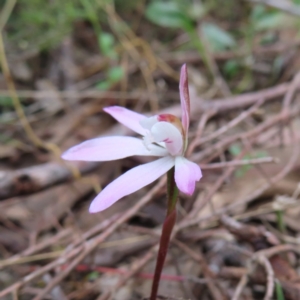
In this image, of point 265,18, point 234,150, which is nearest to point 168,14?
point 265,18

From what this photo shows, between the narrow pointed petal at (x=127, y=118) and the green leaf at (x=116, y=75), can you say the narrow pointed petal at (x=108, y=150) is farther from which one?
the green leaf at (x=116, y=75)

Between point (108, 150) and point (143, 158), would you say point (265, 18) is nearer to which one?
point (143, 158)

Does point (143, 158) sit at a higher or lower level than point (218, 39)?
lower

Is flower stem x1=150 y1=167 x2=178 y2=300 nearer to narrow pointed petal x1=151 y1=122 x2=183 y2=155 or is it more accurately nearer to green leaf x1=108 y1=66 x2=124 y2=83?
narrow pointed petal x1=151 y1=122 x2=183 y2=155

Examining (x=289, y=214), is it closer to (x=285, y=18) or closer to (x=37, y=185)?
(x=37, y=185)

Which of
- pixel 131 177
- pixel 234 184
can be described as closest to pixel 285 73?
pixel 234 184

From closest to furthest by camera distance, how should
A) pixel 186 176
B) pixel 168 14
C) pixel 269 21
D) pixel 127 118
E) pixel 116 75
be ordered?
pixel 186 176 < pixel 127 118 < pixel 116 75 < pixel 269 21 < pixel 168 14

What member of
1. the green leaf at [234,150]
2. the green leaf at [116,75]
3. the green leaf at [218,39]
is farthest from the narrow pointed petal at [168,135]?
the green leaf at [218,39]
